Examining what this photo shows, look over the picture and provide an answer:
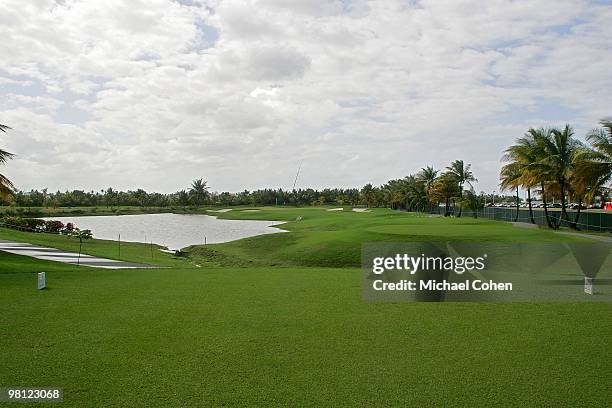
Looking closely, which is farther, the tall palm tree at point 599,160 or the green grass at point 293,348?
the tall palm tree at point 599,160

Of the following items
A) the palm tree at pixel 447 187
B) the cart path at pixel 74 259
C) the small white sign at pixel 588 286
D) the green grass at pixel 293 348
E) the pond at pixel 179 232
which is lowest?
the pond at pixel 179 232

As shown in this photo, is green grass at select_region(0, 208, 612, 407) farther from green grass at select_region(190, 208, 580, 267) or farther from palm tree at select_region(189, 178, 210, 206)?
palm tree at select_region(189, 178, 210, 206)

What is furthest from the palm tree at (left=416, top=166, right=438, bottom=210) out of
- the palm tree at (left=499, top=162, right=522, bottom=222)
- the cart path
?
the cart path

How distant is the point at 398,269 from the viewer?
15828 millimetres

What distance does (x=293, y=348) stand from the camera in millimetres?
8750

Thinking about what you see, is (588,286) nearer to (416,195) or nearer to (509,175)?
(509,175)

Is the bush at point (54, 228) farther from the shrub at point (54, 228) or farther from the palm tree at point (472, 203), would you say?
the palm tree at point (472, 203)

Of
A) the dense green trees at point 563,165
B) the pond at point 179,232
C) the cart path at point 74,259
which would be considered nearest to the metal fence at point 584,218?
the dense green trees at point 563,165

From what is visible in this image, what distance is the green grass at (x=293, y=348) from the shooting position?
685cm

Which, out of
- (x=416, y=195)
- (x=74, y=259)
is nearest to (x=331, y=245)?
(x=74, y=259)

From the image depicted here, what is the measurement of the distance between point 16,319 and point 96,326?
1953 millimetres

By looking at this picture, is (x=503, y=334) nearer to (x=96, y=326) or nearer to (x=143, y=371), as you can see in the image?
(x=143, y=371)

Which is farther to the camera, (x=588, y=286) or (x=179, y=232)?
(x=179, y=232)

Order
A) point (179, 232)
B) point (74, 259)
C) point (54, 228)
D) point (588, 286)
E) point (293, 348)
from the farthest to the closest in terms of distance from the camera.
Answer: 1. point (179, 232)
2. point (54, 228)
3. point (74, 259)
4. point (588, 286)
5. point (293, 348)
